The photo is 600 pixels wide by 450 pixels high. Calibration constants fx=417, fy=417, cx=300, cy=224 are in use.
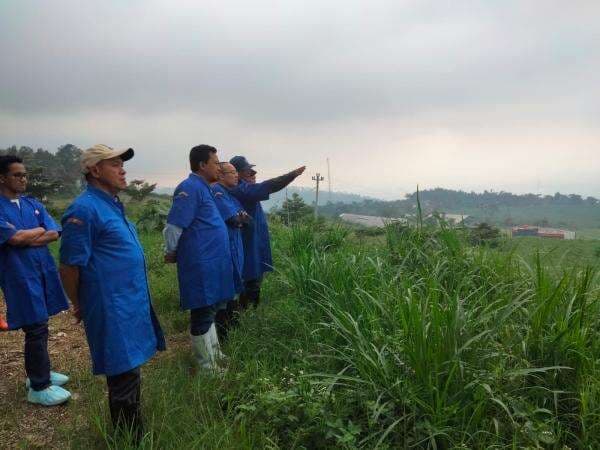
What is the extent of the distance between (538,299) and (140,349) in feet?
7.86

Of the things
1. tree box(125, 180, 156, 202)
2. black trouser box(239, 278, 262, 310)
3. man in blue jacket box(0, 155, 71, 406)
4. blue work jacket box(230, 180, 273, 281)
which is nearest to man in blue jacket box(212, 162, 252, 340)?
blue work jacket box(230, 180, 273, 281)

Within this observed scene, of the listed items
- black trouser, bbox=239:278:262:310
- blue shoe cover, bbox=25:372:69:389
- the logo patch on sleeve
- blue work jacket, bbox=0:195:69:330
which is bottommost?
blue shoe cover, bbox=25:372:69:389

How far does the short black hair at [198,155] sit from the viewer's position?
3.30m

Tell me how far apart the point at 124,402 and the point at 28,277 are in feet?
4.04

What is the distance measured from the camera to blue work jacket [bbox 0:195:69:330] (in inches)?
108

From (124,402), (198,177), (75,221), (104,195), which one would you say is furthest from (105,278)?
(198,177)

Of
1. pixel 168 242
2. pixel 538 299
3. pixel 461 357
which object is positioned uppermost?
pixel 168 242

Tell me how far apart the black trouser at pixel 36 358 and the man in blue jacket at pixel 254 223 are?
1.84 metres

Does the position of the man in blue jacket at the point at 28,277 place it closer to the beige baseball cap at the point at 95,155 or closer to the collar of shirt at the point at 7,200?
the collar of shirt at the point at 7,200

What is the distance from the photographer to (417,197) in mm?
3963

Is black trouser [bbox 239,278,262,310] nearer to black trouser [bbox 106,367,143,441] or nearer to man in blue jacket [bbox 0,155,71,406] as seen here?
man in blue jacket [bbox 0,155,71,406]

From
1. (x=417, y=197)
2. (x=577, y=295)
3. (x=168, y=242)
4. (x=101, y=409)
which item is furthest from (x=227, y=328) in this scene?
(x=577, y=295)

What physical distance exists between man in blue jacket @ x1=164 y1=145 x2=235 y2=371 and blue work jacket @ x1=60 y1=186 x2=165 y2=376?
0.89 metres

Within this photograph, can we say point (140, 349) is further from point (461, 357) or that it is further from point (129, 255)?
point (461, 357)
